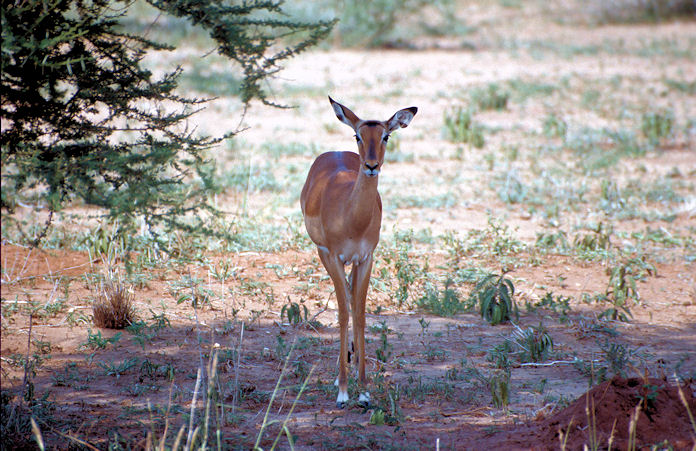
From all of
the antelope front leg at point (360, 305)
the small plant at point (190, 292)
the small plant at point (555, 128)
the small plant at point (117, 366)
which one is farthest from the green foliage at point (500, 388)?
the small plant at point (555, 128)

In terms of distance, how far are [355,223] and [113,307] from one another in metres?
2.07

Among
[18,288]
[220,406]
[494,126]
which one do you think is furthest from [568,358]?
[494,126]

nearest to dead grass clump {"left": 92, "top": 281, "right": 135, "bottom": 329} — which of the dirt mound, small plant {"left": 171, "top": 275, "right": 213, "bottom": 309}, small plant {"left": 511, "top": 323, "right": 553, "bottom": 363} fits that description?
small plant {"left": 171, "top": 275, "right": 213, "bottom": 309}

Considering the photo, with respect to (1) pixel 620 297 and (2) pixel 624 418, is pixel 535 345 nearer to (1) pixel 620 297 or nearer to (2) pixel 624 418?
(1) pixel 620 297

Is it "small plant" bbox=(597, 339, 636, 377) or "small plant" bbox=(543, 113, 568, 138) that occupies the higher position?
"small plant" bbox=(543, 113, 568, 138)

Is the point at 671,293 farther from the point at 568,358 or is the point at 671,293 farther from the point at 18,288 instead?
the point at 18,288

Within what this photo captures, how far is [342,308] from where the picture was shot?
194 inches

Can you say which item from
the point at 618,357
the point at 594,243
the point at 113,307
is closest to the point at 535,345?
the point at 618,357

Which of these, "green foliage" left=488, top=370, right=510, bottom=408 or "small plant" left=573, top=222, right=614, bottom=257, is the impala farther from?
"small plant" left=573, top=222, right=614, bottom=257

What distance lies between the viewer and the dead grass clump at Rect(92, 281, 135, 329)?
5.64m

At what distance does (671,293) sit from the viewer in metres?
6.75

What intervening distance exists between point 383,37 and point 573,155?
32.0 feet

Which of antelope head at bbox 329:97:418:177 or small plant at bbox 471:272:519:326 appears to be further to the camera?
small plant at bbox 471:272:519:326

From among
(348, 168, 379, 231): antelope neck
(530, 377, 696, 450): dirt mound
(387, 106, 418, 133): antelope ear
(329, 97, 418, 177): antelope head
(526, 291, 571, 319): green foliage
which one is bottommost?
(530, 377, 696, 450): dirt mound
